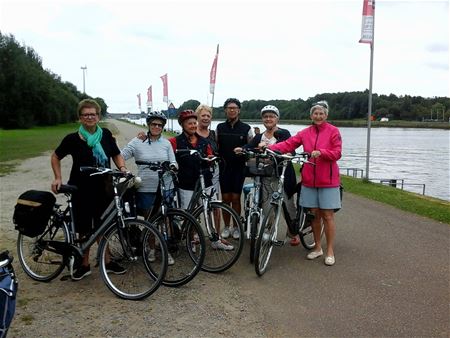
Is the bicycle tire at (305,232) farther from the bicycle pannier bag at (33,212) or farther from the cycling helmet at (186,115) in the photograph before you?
the bicycle pannier bag at (33,212)

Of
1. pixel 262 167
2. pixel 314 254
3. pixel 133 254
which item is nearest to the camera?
pixel 133 254

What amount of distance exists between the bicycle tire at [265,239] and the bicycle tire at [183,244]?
0.62 m

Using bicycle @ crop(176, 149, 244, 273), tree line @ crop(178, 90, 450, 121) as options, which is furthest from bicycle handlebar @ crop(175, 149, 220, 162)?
tree line @ crop(178, 90, 450, 121)

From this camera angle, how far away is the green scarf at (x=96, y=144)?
445 centimetres

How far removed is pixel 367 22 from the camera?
1297cm

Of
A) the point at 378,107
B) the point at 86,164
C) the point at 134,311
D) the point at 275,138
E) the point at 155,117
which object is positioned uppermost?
the point at 378,107

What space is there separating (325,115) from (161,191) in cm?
210

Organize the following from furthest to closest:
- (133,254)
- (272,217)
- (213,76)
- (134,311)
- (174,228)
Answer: (213,76) → (272,217) → (174,228) → (133,254) → (134,311)

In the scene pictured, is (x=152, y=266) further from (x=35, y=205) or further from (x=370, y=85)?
(x=370, y=85)

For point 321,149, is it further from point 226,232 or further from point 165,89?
point 165,89

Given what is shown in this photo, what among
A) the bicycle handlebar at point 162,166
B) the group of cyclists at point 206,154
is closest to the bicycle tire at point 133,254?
the group of cyclists at point 206,154

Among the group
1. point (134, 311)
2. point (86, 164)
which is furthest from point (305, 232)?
point (86, 164)

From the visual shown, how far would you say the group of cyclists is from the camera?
4.47 m

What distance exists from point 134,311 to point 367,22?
11817mm
